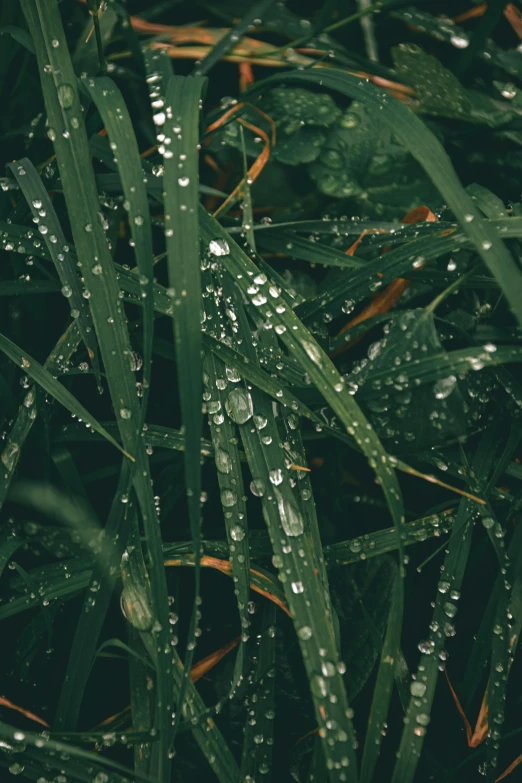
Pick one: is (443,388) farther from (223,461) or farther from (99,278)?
(99,278)

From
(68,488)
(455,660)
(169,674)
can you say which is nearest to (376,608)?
(455,660)

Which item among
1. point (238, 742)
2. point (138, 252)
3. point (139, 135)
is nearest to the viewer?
point (138, 252)

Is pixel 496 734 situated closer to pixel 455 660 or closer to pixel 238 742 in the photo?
pixel 455 660

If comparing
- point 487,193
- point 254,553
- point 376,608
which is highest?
point 487,193

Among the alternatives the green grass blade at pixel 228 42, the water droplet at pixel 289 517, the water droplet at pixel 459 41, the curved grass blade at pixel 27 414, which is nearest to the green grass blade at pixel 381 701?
the water droplet at pixel 289 517

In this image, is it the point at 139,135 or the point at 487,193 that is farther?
the point at 139,135

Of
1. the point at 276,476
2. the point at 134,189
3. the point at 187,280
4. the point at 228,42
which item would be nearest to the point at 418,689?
the point at 276,476

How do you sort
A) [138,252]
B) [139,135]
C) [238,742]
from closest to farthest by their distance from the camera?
[138,252], [238,742], [139,135]

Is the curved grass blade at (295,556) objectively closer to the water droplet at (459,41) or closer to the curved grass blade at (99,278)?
the curved grass blade at (99,278)

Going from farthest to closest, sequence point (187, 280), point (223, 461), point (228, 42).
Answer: point (228, 42), point (223, 461), point (187, 280)
